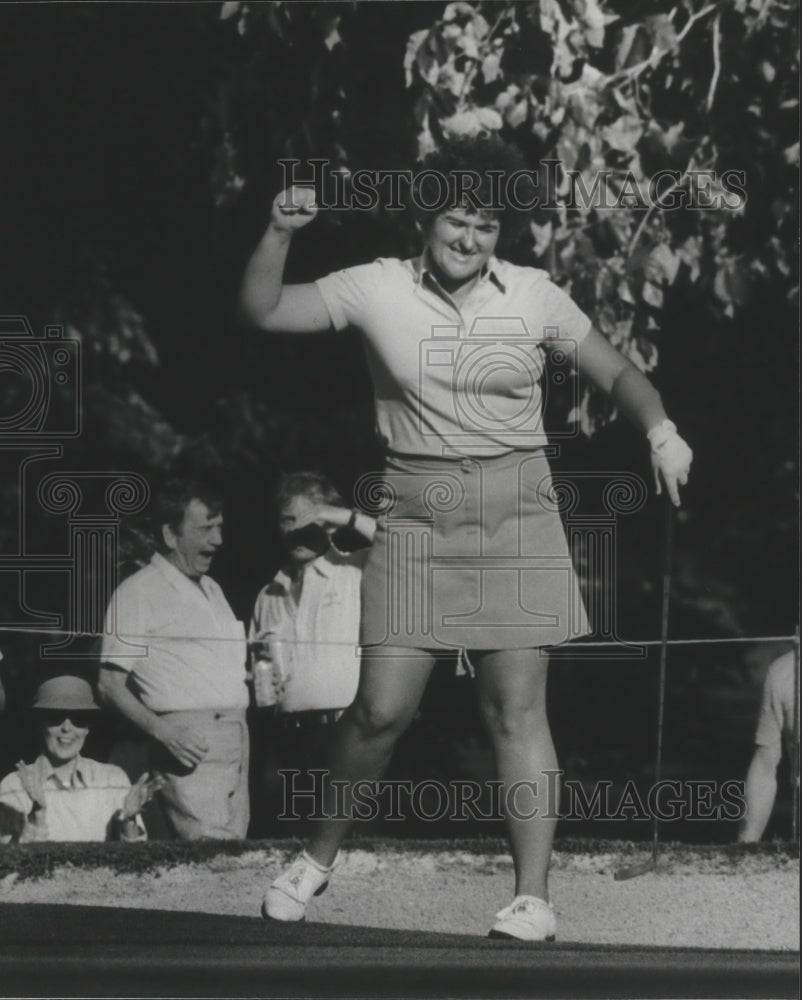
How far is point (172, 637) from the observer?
13.9ft

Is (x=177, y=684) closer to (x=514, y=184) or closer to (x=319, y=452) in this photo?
(x=319, y=452)

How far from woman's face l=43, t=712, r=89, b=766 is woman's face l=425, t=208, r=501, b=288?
1176mm

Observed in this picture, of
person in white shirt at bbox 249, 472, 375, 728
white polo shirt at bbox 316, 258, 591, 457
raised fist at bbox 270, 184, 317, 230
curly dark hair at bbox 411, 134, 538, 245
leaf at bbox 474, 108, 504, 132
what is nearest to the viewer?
raised fist at bbox 270, 184, 317, 230

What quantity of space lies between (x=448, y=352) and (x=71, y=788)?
4.01ft

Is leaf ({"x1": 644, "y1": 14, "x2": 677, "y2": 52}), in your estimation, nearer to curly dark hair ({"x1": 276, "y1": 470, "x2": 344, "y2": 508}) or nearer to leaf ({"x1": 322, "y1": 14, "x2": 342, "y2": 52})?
leaf ({"x1": 322, "y1": 14, "x2": 342, "y2": 52})

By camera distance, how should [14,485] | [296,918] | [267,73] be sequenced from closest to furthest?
[296,918] < [14,485] < [267,73]

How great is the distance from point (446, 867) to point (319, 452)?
91cm

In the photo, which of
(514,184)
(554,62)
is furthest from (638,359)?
(514,184)

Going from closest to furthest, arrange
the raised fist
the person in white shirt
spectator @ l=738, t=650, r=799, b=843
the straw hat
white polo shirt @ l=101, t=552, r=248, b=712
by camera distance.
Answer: the raised fist < the person in white shirt < white polo shirt @ l=101, t=552, r=248, b=712 < the straw hat < spectator @ l=738, t=650, r=799, b=843

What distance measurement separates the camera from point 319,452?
15.4ft

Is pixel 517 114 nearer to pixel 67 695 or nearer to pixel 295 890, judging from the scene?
pixel 67 695

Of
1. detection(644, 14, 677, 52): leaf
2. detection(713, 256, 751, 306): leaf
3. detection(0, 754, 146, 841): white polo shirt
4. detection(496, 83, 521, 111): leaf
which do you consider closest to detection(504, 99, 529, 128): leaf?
detection(496, 83, 521, 111): leaf

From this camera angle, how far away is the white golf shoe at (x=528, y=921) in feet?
12.3

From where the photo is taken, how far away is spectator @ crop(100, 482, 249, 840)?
4.25 meters
